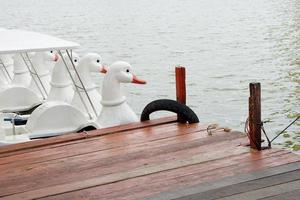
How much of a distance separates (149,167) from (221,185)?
34.5 inches

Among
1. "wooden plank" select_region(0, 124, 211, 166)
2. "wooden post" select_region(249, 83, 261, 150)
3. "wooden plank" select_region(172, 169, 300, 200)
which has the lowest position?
"wooden plank" select_region(172, 169, 300, 200)

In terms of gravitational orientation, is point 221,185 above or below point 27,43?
below

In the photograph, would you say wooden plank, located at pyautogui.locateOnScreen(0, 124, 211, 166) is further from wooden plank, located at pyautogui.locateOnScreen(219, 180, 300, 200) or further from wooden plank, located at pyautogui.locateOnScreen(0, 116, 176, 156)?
wooden plank, located at pyautogui.locateOnScreen(219, 180, 300, 200)

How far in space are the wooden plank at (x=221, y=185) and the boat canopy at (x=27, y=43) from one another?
11.4 feet

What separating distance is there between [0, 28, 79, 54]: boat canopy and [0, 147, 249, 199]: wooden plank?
276 centimetres

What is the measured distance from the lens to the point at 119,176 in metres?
5.41

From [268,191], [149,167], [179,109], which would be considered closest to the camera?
[268,191]

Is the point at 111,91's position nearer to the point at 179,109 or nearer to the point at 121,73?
the point at 121,73

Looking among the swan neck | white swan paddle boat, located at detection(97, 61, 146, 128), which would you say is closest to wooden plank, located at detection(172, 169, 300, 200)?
white swan paddle boat, located at detection(97, 61, 146, 128)

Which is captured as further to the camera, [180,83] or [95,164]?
[180,83]

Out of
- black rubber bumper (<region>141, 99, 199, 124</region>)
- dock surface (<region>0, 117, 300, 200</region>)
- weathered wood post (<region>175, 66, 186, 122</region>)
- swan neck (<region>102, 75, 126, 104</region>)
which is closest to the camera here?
dock surface (<region>0, 117, 300, 200</region>)

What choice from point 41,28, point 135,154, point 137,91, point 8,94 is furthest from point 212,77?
point 41,28

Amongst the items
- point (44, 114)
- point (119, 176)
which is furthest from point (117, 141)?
point (44, 114)

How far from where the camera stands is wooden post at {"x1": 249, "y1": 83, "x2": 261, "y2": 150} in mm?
5844
